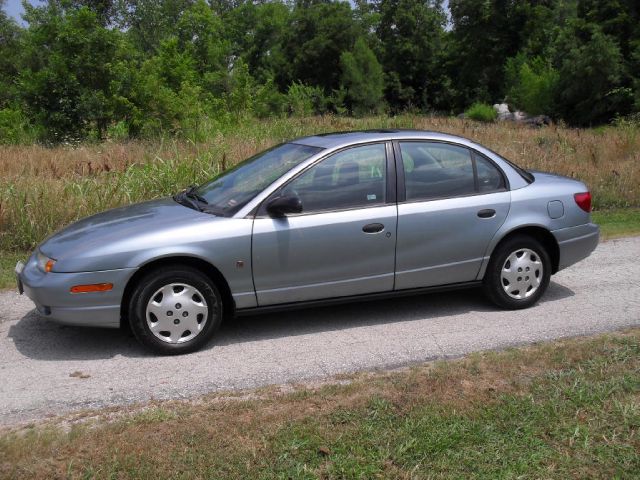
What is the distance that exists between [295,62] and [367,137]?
4913cm

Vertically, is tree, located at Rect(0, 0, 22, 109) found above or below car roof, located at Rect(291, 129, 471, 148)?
above

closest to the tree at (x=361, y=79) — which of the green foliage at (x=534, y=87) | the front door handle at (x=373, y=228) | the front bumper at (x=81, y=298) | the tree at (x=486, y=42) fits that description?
the green foliage at (x=534, y=87)

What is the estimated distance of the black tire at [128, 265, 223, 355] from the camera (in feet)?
17.3

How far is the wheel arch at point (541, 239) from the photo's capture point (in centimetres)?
632

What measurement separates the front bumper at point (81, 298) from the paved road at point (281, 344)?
314 millimetres

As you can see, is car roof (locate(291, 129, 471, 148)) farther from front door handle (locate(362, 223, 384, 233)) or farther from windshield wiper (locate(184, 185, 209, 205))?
windshield wiper (locate(184, 185, 209, 205))

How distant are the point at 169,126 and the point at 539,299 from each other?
40.9 ft

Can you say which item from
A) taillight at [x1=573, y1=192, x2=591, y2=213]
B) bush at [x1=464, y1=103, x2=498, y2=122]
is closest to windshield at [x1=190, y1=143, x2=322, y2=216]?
taillight at [x1=573, y1=192, x2=591, y2=213]

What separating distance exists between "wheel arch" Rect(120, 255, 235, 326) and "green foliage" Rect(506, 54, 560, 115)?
135 feet

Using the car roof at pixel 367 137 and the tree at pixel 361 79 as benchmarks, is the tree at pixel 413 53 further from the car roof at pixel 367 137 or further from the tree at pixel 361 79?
the car roof at pixel 367 137

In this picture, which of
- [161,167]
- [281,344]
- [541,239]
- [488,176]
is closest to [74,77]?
[161,167]

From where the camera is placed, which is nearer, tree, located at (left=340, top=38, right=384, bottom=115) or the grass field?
the grass field

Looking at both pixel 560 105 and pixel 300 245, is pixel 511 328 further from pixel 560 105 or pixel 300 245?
pixel 560 105

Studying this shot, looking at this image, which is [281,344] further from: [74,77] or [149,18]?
[149,18]
